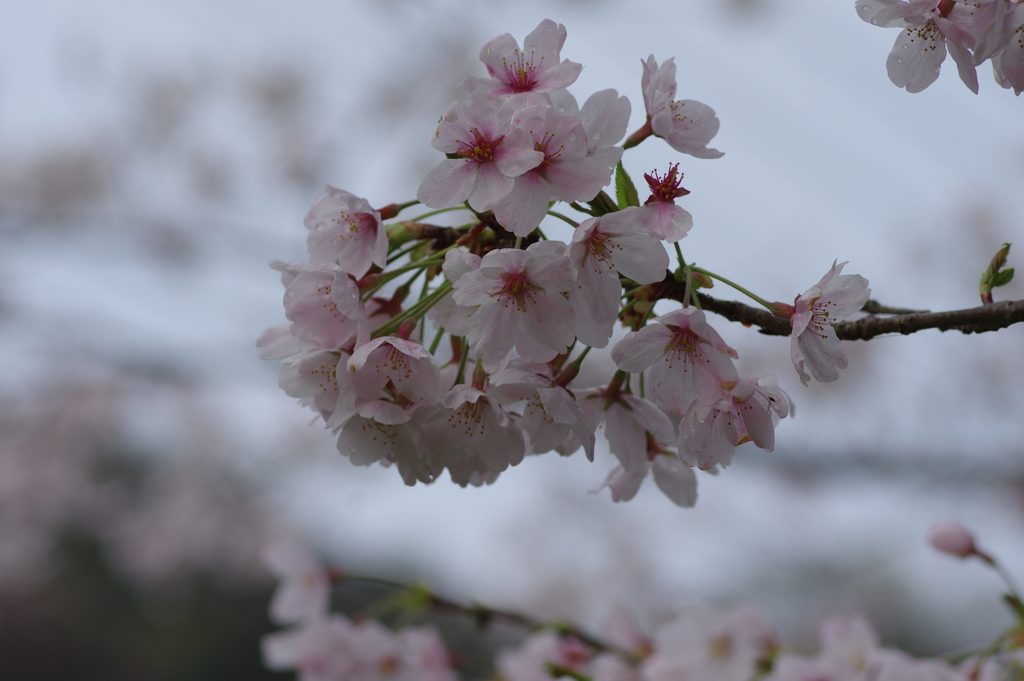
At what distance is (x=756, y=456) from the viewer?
325 centimetres

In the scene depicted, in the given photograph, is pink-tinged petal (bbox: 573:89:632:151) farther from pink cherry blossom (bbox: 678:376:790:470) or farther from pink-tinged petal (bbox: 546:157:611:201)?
pink cherry blossom (bbox: 678:376:790:470)

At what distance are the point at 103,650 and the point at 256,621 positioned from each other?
2.49 m

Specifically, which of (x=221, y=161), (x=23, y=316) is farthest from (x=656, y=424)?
(x=221, y=161)

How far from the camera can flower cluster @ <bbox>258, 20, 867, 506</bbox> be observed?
28.5 inches

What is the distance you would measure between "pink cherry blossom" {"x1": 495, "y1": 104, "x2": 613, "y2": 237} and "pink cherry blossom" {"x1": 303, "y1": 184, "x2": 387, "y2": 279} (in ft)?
0.56

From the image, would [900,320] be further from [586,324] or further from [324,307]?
[324,307]

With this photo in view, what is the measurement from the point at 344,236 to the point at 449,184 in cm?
16

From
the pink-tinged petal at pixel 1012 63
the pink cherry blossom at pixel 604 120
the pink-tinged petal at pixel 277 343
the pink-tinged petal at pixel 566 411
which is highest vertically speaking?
the pink-tinged petal at pixel 1012 63

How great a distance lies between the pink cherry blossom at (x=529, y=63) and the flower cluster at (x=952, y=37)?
13.2 inches

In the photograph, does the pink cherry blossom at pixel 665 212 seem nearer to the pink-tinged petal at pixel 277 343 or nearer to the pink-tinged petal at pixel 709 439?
the pink-tinged petal at pixel 709 439

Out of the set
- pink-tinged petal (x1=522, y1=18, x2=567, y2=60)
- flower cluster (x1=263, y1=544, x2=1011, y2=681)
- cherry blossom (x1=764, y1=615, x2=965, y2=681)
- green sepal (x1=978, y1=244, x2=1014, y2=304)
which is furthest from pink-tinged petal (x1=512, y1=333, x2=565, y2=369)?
cherry blossom (x1=764, y1=615, x2=965, y2=681)

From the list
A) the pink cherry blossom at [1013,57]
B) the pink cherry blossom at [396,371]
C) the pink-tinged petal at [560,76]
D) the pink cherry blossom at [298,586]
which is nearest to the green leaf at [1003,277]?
the pink cherry blossom at [1013,57]

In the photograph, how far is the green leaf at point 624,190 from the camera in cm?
80

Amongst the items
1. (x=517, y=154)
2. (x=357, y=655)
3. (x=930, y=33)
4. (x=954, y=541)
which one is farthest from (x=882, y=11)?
(x=357, y=655)
